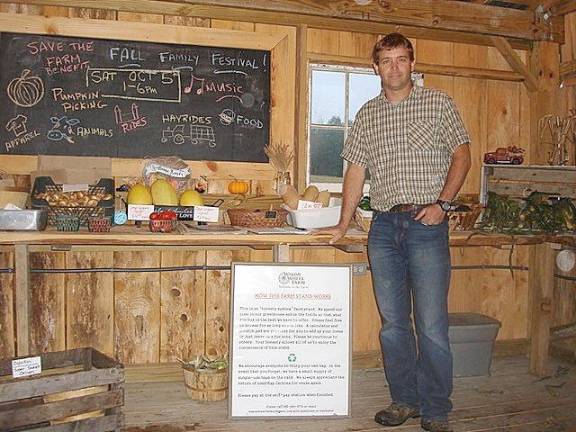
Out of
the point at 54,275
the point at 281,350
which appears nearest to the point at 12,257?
the point at 54,275

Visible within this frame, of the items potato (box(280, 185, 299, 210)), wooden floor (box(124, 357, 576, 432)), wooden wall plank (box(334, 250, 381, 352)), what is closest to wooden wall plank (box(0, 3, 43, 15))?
potato (box(280, 185, 299, 210))

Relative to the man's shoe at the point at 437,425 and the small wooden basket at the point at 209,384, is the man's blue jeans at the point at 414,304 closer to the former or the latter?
the man's shoe at the point at 437,425

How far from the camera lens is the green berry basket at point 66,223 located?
322 centimetres

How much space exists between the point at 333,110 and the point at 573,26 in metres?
1.85

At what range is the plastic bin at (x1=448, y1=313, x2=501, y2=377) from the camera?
403cm


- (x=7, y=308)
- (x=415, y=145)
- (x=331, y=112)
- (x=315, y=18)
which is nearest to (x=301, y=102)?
(x=331, y=112)

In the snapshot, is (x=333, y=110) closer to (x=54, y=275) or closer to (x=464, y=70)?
(x=464, y=70)

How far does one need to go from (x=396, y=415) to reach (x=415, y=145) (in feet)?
4.63

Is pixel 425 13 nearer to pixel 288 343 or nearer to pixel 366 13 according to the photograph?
pixel 366 13

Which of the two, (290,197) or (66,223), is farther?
(290,197)

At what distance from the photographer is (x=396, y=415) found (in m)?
3.26

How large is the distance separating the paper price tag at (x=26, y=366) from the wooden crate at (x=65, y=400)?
0.09ft

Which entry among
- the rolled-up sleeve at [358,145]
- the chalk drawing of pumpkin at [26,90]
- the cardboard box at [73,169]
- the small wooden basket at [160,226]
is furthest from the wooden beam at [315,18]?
the small wooden basket at [160,226]

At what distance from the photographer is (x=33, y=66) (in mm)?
3609
